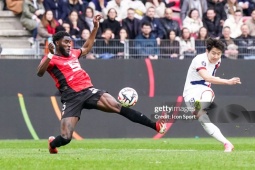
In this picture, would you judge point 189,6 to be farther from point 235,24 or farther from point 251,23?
point 251,23

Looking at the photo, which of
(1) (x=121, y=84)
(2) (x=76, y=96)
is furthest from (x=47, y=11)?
(2) (x=76, y=96)

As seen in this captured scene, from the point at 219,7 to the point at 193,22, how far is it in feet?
5.37

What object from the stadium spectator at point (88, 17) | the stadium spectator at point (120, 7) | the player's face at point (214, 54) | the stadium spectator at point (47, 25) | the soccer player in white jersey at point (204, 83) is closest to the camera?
Result: the soccer player in white jersey at point (204, 83)

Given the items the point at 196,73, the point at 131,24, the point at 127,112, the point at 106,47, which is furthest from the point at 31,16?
the point at 127,112

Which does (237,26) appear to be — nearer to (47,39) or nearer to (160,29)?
(160,29)

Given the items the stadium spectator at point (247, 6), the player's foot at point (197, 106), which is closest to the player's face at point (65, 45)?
the player's foot at point (197, 106)

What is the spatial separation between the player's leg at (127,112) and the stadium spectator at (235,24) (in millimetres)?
12330

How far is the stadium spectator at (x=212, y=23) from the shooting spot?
2823cm

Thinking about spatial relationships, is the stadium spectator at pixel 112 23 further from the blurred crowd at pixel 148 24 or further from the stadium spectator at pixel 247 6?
the stadium spectator at pixel 247 6

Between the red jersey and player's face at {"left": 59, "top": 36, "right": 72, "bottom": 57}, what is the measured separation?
0.11 metres

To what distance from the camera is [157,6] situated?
94.5ft

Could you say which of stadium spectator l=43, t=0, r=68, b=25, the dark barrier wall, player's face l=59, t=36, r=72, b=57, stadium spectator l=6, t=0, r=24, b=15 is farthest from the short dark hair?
stadium spectator l=6, t=0, r=24, b=15

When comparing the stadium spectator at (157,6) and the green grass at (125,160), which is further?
the stadium spectator at (157,6)

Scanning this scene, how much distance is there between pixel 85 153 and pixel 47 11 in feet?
38.1
